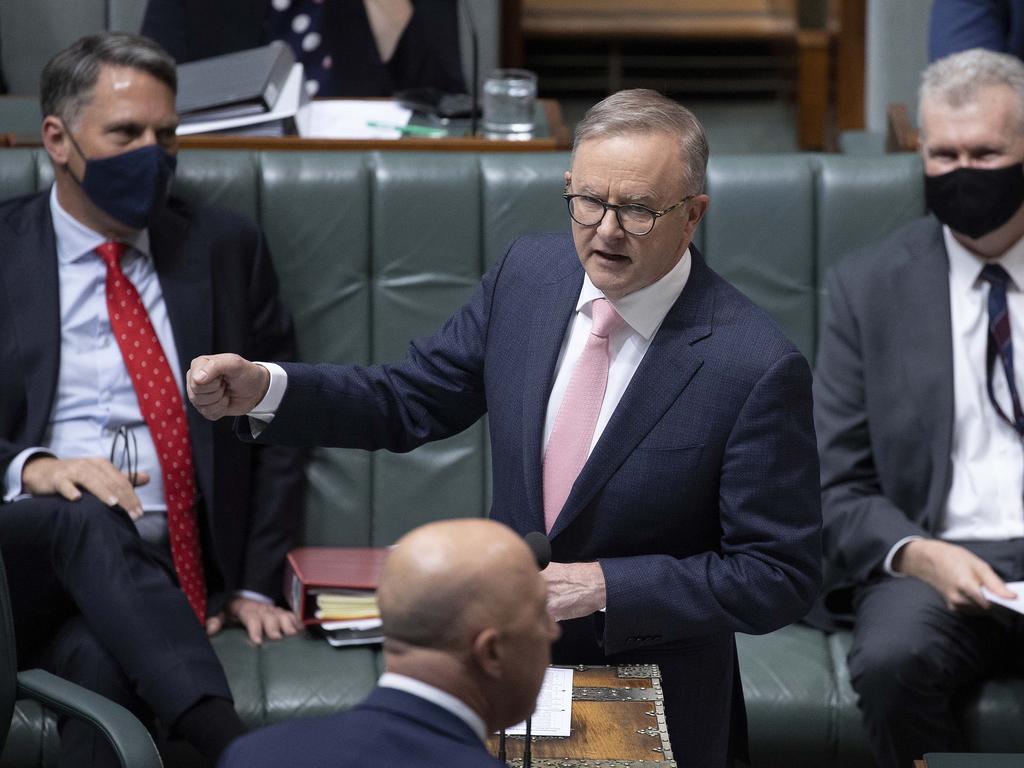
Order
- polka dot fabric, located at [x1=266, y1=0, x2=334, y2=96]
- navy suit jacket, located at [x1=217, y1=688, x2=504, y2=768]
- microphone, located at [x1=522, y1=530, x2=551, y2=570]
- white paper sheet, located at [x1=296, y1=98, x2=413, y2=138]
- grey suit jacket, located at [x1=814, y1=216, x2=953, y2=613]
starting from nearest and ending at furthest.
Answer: navy suit jacket, located at [x1=217, y1=688, x2=504, y2=768]
microphone, located at [x1=522, y1=530, x2=551, y2=570]
grey suit jacket, located at [x1=814, y1=216, x2=953, y2=613]
white paper sheet, located at [x1=296, y1=98, x2=413, y2=138]
polka dot fabric, located at [x1=266, y1=0, x2=334, y2=96]

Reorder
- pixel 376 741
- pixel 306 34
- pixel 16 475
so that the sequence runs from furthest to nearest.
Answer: pixel 306 34 → pixel 16 475 → pixel 376 741

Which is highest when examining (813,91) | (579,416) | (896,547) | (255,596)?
(579,416)

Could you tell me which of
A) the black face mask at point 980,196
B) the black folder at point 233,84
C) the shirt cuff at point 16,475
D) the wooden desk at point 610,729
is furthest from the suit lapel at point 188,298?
the black face mask at point 980,196

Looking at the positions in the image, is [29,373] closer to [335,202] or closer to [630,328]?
[335,202]

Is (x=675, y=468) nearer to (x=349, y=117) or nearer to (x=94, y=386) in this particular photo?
(x=94, y=386)

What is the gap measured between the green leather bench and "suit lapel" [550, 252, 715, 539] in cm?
109

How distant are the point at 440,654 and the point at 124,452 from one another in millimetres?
1607

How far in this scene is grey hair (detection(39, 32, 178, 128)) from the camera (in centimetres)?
283

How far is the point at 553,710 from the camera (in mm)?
1789

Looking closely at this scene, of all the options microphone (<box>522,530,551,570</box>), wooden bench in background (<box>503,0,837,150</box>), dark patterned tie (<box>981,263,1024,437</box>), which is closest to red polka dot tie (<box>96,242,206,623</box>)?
microphone (<box>522,530,551,570</box>)

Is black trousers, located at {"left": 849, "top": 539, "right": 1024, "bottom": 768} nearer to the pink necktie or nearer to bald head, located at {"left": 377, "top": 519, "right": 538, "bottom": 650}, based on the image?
the pink necktie

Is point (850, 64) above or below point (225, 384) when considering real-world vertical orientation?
below

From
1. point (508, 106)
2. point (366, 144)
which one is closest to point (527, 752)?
point (366, 144)

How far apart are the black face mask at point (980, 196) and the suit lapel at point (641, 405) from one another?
983mm
